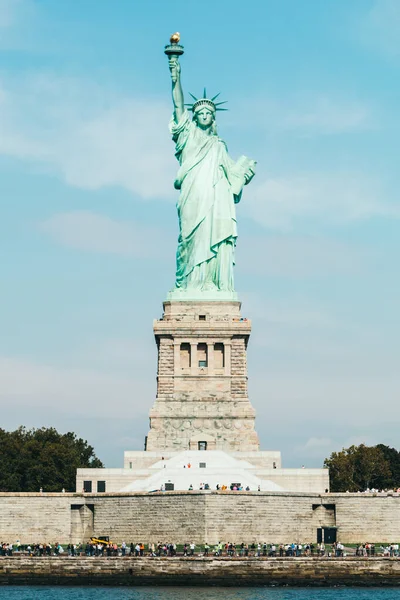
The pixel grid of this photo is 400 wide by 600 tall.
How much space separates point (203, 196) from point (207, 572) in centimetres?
2276

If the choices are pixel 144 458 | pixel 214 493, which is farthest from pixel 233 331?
pixel 214 493

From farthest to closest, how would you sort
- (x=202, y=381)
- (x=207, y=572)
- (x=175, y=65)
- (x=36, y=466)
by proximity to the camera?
(x=36, y=466), (x=175, y=65), (x=202, y=381), (x=207, y=572)

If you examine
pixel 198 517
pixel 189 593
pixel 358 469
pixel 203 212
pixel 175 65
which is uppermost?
pixel 175 65

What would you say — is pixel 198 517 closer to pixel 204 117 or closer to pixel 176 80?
pixel 204 117

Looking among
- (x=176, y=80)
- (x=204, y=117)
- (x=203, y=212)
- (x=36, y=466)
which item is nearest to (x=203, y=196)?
(x=203, y=212)

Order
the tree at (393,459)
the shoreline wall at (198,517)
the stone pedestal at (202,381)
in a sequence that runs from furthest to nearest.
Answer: the tree at (393,459) → the stone pedestal at (202,381) → the shoreline wall at (198,517)

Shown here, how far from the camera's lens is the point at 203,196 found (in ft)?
239

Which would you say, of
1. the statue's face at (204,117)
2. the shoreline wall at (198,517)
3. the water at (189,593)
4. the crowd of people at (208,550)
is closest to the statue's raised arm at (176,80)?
the statue's face at (204,117)

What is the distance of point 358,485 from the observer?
83125 mm

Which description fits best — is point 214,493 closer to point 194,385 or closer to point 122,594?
point 122,594

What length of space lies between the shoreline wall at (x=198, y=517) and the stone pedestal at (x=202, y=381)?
7.05m

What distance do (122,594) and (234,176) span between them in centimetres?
2611

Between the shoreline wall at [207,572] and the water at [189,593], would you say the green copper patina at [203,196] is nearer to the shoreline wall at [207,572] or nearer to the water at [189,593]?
the shoreline wall at [207,572]

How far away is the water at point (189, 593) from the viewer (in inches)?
2056
